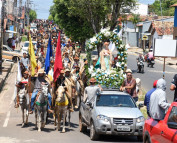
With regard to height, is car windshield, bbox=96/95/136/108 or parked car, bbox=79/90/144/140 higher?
car windshield, bbox=96/95/136/108

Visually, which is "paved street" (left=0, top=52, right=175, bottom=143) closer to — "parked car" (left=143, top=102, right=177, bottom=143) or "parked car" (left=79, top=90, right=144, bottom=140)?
"parked car" (left=79, top=90, right=144, bottom=140)

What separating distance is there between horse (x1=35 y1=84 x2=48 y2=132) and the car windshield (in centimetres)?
183

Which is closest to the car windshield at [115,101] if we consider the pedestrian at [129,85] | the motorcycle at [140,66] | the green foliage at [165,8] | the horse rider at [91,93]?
the horse rider at [91,93]

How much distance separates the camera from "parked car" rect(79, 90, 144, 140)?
1421cm

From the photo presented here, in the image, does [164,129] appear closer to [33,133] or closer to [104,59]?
[33,133]

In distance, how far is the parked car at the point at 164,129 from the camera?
8.82 meters

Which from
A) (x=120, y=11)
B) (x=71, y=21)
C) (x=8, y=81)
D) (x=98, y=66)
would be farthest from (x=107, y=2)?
(x=98, y=66)

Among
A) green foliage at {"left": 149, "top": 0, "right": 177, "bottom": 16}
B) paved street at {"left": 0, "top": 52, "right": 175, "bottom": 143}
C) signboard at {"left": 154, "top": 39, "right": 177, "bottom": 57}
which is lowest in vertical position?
paved street at {"left": 0, "top": 52, "right": 175, "bottom": 143}

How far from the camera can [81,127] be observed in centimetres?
1639

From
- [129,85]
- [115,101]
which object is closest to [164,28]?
[129,85]

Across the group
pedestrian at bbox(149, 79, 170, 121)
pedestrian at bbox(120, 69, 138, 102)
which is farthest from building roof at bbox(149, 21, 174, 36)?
pedestrian at bbox(149, 79, 170, 121)

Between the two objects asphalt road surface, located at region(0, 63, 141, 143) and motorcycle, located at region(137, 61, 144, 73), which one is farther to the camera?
motorcycle, located at region(137, 61, 144, 73)

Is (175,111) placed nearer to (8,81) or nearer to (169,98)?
(169,98)

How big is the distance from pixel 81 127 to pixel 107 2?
104 feet
